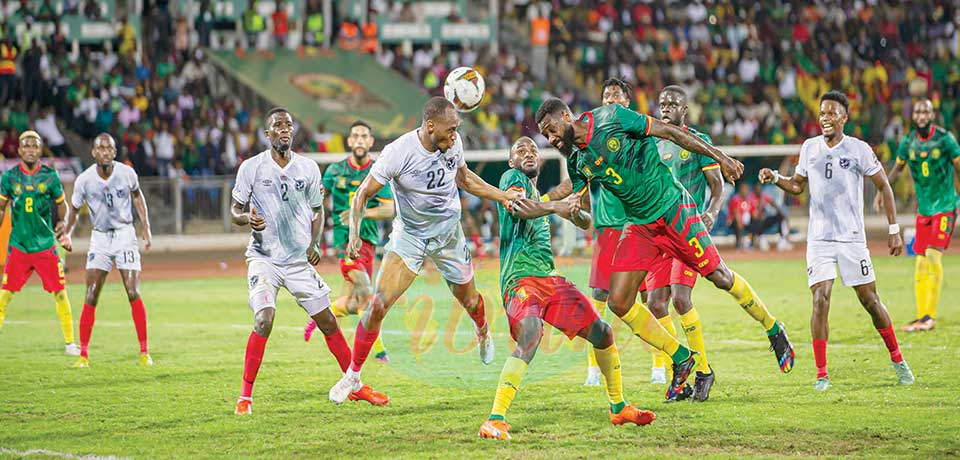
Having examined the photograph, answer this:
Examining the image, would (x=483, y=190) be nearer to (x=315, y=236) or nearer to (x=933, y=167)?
(x=315, y=236)

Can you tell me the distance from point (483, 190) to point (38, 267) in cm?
627

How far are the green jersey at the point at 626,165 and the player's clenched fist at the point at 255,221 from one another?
2.38m

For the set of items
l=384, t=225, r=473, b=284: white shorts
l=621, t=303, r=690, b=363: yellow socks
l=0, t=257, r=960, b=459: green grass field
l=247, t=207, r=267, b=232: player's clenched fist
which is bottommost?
l=0, t=257, r=960, b=459: green grass field

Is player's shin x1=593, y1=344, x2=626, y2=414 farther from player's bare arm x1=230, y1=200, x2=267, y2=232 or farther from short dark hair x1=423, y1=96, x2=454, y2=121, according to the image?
player's bare arm x1=230, y1=200, x2=267, y2=232

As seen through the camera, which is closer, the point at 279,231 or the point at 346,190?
the point at 279,231

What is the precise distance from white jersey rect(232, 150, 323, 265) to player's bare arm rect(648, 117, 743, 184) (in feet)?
9.40

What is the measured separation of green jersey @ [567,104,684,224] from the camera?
9016mm

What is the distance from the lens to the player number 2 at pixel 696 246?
9.38m

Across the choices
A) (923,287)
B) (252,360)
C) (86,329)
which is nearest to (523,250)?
(252,360)

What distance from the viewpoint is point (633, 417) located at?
8703 mm

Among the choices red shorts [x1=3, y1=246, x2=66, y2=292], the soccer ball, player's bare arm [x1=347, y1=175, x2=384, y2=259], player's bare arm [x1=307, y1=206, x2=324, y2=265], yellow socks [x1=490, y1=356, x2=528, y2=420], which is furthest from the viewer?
red shorts [x1=3, y1=246, x2=66, y2=292]

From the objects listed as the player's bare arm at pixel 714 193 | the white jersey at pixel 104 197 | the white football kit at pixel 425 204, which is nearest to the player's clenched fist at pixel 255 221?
the white football kit at pixel 425 204

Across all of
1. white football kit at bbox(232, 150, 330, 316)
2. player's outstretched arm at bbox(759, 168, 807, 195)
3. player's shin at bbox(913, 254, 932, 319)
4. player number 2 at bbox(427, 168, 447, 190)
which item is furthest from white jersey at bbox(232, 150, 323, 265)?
player's shin at bbox(913, 254, 932, 319)

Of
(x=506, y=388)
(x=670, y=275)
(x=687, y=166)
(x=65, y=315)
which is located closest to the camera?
(x=506, y=388)
